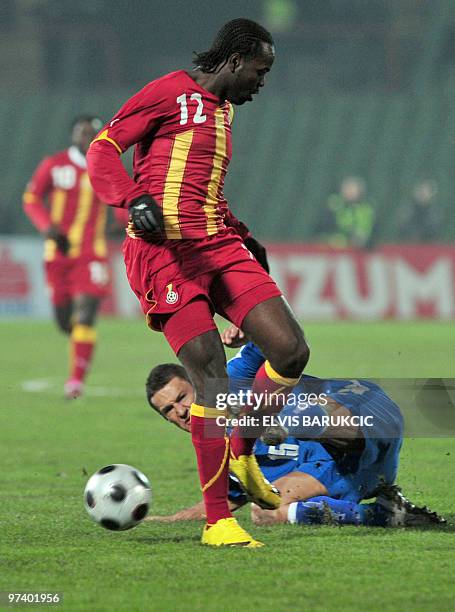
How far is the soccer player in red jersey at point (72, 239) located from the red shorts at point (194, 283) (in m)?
6.06

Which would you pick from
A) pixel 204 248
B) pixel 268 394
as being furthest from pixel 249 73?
pixel 268 394

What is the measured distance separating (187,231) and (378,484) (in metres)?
1.30

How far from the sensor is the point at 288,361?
196 inches

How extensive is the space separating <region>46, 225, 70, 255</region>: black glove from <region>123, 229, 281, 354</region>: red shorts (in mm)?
6199

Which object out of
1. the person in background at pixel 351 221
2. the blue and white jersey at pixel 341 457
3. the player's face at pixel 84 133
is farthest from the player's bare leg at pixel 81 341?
the person in background at pixel 351 221

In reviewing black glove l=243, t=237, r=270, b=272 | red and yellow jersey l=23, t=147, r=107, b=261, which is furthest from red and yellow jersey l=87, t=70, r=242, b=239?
red and yellow jersey l=23, t=147, r=107, b=261

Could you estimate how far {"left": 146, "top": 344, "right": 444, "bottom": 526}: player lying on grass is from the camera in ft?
17.7

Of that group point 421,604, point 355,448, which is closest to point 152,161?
point 355,448

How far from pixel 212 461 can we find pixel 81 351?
20.5ft

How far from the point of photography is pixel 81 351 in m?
11.1

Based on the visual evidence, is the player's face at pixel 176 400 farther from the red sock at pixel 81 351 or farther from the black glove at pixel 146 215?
the red sock at pixel 81 351

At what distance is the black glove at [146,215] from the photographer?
4805mm

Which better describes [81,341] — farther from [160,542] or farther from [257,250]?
[160,542]

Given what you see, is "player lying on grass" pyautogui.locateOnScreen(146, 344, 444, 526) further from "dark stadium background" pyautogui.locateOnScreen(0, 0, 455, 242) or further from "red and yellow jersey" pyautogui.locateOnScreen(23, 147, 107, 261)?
"dark stadium background" pyautogui.locateOnScreen(0, 0, 455, 242)
